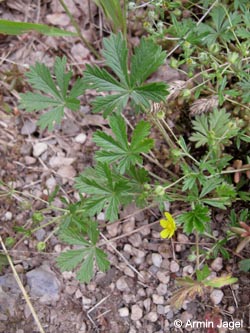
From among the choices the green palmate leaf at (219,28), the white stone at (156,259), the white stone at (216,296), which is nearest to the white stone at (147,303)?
the white stone at (156,259)

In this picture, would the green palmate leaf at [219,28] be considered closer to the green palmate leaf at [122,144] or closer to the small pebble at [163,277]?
the green palmate leaf at [122,144]

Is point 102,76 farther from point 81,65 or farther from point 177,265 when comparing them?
point 177,265

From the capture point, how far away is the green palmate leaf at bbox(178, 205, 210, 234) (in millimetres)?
1604

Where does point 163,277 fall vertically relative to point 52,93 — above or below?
below

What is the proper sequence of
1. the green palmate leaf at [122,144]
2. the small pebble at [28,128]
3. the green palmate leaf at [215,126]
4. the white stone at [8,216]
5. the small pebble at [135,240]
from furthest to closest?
1. the small pebble at [28,128]
2. the white stone at [8,216]
3. the small pebble at [135,240]
4. the green palmate leaf at [215,126]
5. the green palmate leaf at [122,144]

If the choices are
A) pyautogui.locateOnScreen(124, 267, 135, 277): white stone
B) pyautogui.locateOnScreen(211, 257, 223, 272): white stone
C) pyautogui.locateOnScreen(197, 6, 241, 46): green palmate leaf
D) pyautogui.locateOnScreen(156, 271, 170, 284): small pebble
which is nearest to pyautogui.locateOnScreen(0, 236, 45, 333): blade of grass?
pyautogui.locateOnScreen(124, 267, 135, 277): white stone

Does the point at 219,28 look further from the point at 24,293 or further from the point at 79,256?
the point at 24,293

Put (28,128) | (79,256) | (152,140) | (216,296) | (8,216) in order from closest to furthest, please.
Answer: (152,140), (79,256), (216,296), (8,216), (28,128)

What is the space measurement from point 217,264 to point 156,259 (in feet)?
0.81

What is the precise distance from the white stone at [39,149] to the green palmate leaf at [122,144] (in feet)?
1.98

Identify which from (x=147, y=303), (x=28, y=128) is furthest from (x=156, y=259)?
(x=28, y=128)

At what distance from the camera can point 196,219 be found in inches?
64.1

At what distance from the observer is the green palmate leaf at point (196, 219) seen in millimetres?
1604

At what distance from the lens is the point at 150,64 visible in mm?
1634
